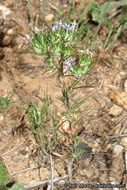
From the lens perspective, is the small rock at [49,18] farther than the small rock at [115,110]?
Yes

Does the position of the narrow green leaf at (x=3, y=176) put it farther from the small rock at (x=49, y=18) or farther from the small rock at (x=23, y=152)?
the small rock at (x=49, y=18)

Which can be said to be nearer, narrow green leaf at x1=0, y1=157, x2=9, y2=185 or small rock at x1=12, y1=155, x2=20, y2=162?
narrow green leaf at x1=0, y1=157, x2=9, y2=185

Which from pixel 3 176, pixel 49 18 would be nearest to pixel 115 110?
pixel 3 176

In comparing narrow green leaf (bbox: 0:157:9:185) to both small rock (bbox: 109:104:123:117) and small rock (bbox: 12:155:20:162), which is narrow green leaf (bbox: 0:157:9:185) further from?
small rock (bbox: 109:104:123:117)

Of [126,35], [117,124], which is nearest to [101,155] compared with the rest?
[117,124]

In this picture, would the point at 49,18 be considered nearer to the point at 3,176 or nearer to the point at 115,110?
the point at 115,110

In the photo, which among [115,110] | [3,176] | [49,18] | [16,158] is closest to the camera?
[3,176]

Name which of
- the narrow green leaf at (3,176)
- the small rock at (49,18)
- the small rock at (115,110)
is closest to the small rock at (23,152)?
the narrow green leaf at (3,176)

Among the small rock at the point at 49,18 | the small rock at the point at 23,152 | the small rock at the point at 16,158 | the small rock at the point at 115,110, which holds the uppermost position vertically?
the small rock at the point at 49,18

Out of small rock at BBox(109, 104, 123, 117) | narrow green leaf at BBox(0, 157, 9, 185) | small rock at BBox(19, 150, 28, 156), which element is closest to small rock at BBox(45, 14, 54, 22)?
small rock at BBox(109, 104, 123, 117)

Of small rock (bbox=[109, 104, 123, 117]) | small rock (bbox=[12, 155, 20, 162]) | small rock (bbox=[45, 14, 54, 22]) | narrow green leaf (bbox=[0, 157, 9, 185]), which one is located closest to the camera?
narrow green leaf (bbox=[0, 157, 9, 185])

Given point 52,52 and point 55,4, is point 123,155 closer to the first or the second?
point 52,52
